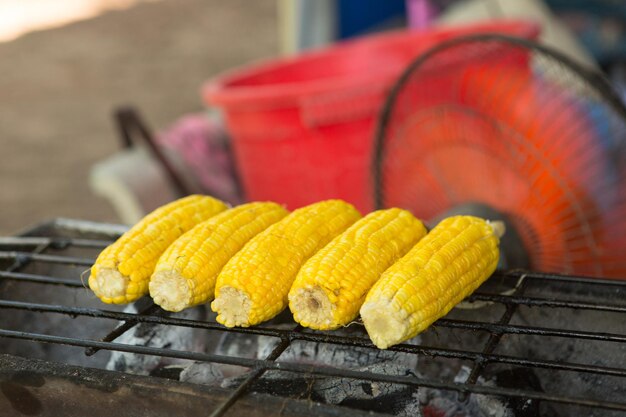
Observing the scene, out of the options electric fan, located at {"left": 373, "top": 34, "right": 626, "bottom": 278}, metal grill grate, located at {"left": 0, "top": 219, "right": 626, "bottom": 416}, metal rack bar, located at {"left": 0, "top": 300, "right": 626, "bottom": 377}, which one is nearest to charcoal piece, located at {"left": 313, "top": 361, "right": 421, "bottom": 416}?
metal grill grate, located at {"left": 0, "top": 219, "right": 626, "bottom": 416}

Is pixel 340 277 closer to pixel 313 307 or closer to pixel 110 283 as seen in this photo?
pixel 313 307

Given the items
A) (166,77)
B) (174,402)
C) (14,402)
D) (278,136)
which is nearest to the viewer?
(174,402)

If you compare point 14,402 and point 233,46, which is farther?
point 233,46

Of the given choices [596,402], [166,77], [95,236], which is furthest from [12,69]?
[596,402]

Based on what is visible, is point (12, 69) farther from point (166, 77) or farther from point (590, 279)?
point (590, 279)

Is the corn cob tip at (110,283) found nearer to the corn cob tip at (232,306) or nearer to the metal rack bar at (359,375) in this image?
the metal rack bar at (359,375)

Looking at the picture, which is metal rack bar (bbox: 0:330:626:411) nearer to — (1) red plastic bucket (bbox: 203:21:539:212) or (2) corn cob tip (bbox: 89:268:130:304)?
(2) corn cob tip (bbox: 89:268:130:304)

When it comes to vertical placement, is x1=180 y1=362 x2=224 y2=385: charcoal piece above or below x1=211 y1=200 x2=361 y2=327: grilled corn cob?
below
